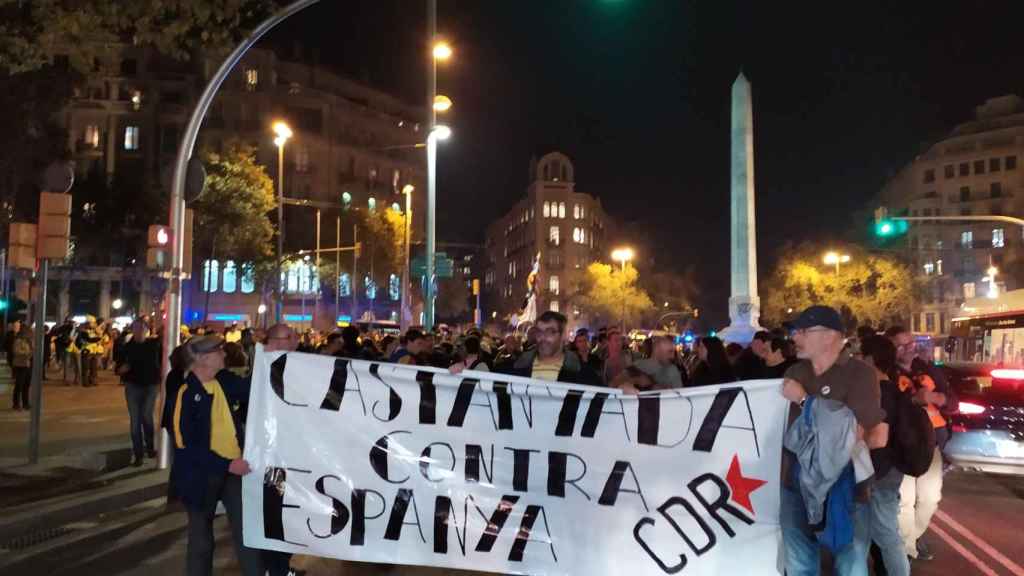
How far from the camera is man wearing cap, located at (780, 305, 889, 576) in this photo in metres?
4.50

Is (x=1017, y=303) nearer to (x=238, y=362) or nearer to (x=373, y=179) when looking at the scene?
(x=238, y=362)

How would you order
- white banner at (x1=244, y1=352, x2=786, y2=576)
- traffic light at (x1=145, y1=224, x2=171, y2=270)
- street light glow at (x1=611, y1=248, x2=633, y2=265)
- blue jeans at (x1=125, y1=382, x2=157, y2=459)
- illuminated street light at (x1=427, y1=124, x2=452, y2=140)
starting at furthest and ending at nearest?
street light glow at (x1=611, y1=248, x2=633, y2=265), illuminated street light at (x1=427, y1=124, x2=452, y2=140), traffic light at (x1=145, y1=224, x2=171, y2=270), blue jeans at (x1=125, y1=382, x2=157, y2=459), white banner at (x1=244, y1=352, x2=786, y2=576)

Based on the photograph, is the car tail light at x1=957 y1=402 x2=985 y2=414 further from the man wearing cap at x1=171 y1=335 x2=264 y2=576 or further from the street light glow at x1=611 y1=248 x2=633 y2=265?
the street light glow at x1=611 y1=248 x2=633 y2=265

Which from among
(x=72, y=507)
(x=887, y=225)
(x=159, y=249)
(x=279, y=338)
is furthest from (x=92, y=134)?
(x=279, y=338)

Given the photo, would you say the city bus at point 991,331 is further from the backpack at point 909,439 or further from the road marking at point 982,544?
the backpack at point 909,439

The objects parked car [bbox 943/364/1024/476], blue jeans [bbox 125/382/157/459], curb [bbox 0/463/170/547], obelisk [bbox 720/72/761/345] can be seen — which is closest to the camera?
curb [bbox 0/463/170/547]

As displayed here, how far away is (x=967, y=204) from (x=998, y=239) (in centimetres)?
501

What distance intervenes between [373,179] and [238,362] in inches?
2779

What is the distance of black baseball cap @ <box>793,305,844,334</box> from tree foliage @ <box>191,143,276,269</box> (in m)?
42.1

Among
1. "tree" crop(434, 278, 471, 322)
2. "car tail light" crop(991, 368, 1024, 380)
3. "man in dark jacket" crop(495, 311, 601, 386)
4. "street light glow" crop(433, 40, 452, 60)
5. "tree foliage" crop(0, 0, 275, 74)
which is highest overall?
"street light glow" crop(433, 40, 452, 60)

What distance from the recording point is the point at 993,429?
9906mm

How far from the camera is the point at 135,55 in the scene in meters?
67.1

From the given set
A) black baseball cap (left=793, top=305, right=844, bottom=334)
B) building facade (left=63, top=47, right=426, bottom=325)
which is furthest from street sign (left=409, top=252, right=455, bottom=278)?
building facade (left=63, top=47, right=426, bottom=325)

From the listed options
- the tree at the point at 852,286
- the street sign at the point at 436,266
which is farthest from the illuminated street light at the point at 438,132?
the tree at the point at 852,286
